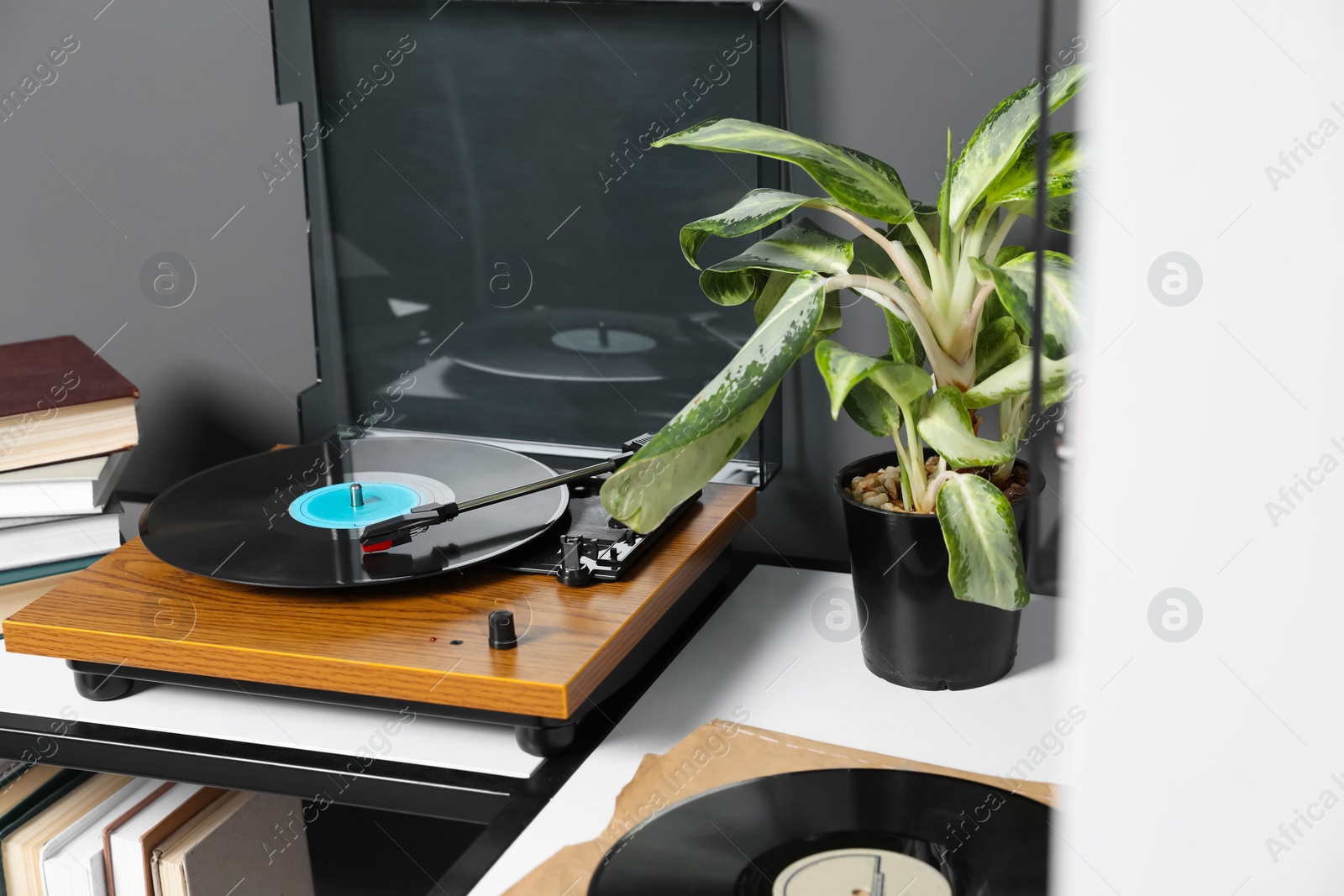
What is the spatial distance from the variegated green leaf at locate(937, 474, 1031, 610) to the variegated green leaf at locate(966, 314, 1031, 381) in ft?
0.41

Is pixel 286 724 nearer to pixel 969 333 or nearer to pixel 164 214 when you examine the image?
pixel 969 333

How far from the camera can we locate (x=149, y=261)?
151 centimetres

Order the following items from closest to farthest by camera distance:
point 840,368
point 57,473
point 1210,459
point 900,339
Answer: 1. point 1210,459
2. point 840,368
3. point 900,339
4. point 57,473

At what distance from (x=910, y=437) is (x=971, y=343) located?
0.08 metres

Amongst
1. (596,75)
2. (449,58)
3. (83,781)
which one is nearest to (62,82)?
(449,58)

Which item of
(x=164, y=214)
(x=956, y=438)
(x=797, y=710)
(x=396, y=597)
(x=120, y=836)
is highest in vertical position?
(x=164, y=214)

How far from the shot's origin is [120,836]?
104 centimetres

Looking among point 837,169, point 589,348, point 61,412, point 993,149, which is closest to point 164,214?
point 61,412

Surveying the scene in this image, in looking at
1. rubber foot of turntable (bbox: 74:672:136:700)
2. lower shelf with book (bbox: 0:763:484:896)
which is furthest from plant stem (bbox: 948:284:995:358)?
rubber foot of turntable (bbox: 74:672:136:700)

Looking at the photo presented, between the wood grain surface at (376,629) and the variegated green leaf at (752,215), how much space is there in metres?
0.27

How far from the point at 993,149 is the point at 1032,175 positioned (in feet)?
0.13

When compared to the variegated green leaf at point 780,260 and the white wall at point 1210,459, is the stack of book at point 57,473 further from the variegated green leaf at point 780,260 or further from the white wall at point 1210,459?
the white wall at point 1210,459

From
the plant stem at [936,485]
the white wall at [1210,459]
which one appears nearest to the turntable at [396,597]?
the plant stem at [936,485]

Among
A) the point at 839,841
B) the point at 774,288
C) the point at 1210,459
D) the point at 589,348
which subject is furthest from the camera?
the point at 589,348
